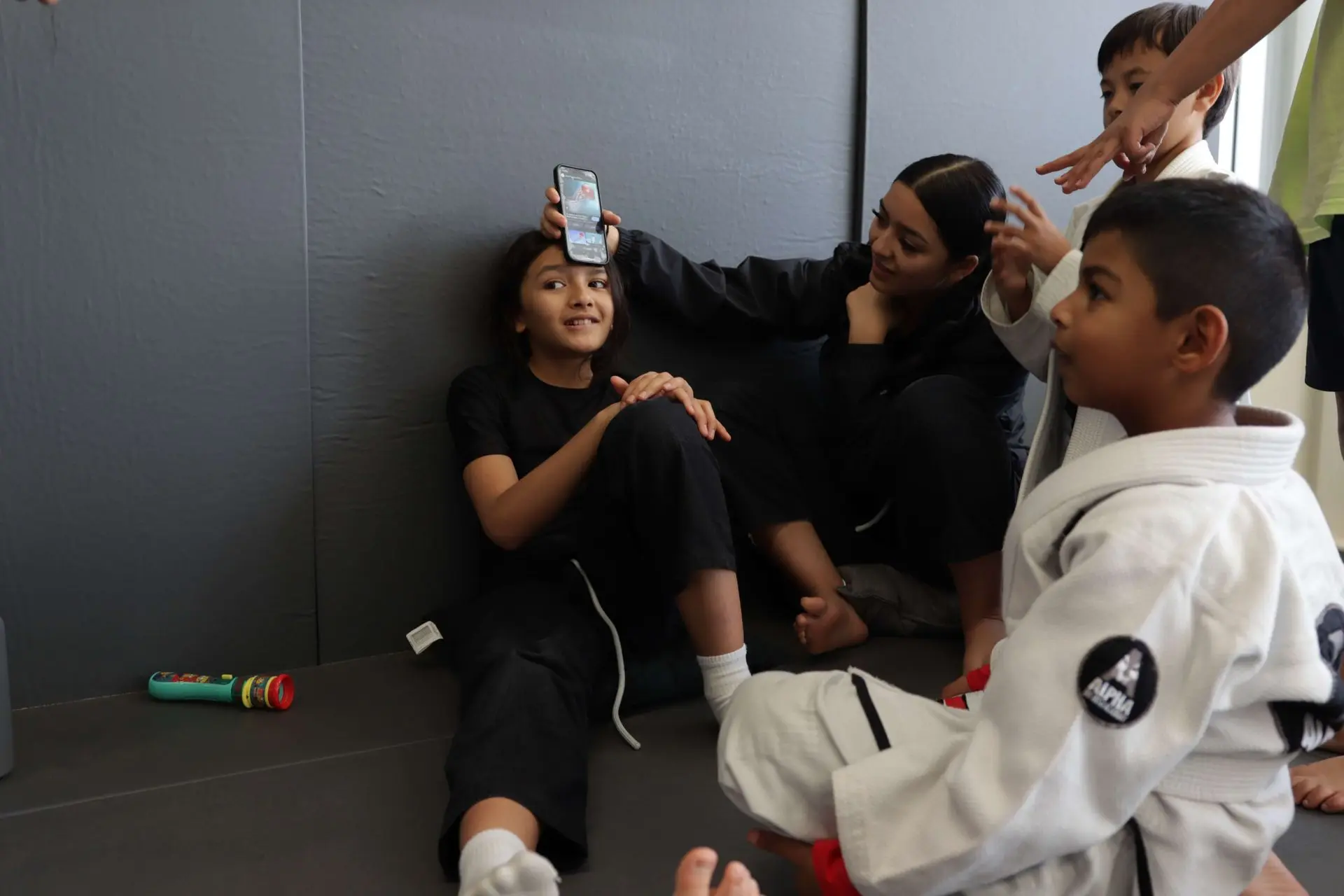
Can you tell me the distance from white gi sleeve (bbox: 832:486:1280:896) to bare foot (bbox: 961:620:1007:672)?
551 mm

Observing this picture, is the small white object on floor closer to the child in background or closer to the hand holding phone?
the child in background

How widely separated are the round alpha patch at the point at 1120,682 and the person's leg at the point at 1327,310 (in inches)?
20.7

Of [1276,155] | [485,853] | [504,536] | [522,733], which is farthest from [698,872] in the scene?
[1276,155]

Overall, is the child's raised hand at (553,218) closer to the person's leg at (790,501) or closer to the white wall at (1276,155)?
the person's leg at (790,501)

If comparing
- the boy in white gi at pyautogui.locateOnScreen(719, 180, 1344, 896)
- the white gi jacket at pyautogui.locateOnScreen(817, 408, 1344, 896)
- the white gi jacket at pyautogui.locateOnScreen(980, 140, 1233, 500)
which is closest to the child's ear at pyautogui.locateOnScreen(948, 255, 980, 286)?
the white gi jacket at pyautogui.locateOnScreen(980, 140, 1233, 500)

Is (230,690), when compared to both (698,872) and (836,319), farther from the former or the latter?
(836,319)

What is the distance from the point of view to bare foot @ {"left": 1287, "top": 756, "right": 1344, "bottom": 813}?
982 millimetres

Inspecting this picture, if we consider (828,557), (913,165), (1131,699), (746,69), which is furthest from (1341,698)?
(746,69)

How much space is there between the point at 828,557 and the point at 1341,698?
79 centimetres

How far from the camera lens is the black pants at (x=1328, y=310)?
3.16 feet

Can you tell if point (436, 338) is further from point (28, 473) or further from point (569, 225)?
point (28, 473)

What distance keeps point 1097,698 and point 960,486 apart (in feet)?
2.14

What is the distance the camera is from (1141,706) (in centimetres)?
64

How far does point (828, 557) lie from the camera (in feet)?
4.74
